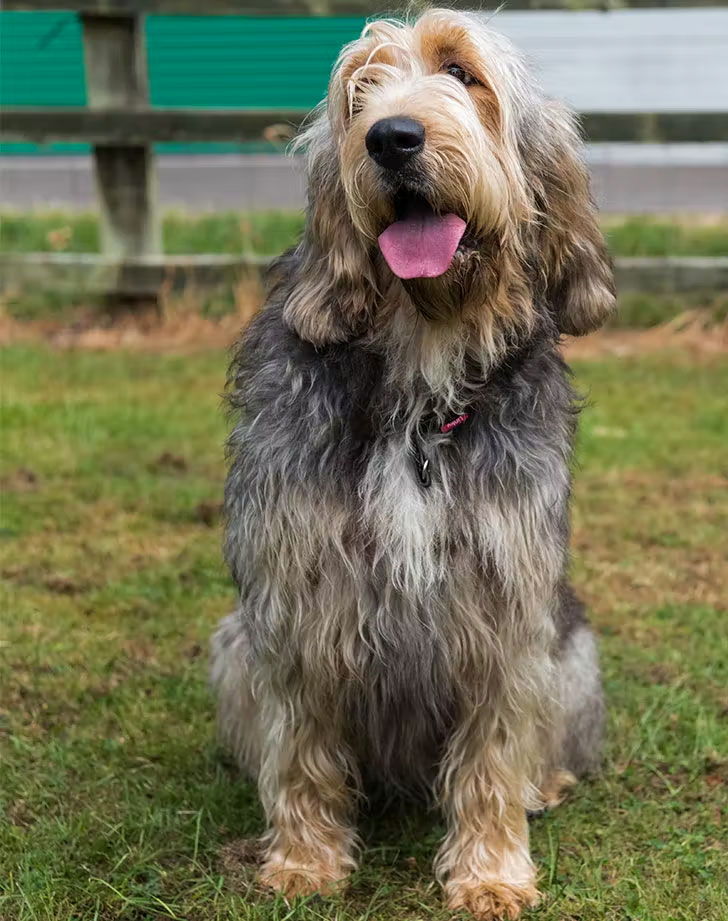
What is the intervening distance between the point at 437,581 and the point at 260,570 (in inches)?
17.6

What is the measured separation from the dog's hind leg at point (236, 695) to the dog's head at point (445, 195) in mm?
1007

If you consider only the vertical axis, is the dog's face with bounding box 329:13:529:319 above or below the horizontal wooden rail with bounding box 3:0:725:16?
above

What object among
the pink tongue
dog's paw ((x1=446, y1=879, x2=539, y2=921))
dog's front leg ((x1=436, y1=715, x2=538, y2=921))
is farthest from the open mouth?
dog's paw ((x1=446, y1=879, x2=539, y2=921))

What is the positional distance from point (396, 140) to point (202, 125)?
5433 millimetres

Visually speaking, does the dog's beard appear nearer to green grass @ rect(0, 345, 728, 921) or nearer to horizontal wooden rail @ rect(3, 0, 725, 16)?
green grass @ rect(0, 345, 728, 921)

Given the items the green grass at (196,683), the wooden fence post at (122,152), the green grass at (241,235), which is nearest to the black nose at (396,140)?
the green grass at (196,683)

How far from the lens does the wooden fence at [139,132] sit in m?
7.23

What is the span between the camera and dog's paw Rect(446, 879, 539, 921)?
9.39 ft

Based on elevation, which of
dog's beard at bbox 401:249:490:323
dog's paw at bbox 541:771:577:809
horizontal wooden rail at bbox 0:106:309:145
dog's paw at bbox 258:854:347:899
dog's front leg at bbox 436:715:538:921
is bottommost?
dog's paw at bbox 541:771:577:809

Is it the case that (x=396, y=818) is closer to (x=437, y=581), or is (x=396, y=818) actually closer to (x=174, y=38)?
(x=437, y=581)

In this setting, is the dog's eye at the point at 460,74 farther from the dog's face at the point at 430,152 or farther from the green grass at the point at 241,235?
the green grass at the point at 241,235

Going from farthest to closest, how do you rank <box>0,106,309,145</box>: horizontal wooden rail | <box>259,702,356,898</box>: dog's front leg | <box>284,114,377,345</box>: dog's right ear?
<box>0,106,309,145</box>: horizontal wooden rail, <box>259,702,356,898</box>: dog's front leg, <box>284,114,377,345</box>: dog's right ear

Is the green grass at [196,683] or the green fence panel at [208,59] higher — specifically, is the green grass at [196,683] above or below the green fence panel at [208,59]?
below

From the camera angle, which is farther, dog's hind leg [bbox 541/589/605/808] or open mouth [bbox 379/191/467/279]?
dog's hind leg [bbox 541/589/605/808]
